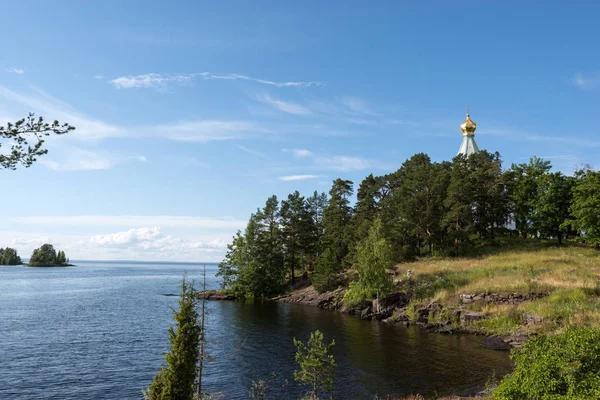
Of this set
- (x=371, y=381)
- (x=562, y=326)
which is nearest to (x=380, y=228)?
(x=562, y=326)

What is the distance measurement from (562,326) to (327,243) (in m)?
53.7

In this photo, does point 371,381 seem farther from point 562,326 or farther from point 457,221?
point 457,221

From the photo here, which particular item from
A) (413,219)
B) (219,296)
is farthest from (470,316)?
(219,296)

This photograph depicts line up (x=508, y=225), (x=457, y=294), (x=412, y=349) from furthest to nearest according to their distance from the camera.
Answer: (x=508, y=225), (x=457, y=294), (x=412, y=349)

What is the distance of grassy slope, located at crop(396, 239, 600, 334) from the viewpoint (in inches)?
1618

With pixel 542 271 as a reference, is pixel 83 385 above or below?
below

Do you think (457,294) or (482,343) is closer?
(482,343)

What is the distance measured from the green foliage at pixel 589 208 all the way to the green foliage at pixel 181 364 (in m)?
66.4

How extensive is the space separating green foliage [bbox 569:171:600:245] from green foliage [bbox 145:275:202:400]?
6644cm

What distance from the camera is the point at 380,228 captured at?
6078cm

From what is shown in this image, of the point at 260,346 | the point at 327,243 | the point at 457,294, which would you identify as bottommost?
the point at 260,346

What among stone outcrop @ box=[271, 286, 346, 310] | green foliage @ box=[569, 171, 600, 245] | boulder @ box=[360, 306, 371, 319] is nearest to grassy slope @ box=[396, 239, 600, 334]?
green foliage @ box=[569, 171, 600, 245]

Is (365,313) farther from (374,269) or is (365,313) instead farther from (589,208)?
(589,208)

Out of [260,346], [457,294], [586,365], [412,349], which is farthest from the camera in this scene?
[457,294]
